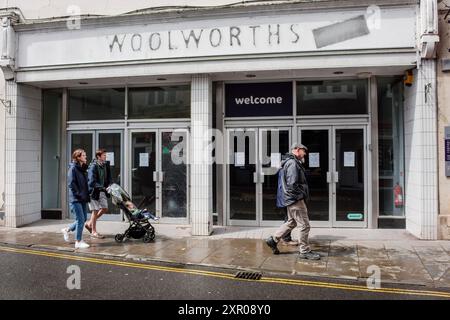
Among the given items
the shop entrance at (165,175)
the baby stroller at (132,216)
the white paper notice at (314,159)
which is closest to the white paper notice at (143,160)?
the shop entrance at (165,175)

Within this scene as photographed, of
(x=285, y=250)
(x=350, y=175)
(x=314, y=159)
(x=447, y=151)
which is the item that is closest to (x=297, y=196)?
(x=285, y=250)

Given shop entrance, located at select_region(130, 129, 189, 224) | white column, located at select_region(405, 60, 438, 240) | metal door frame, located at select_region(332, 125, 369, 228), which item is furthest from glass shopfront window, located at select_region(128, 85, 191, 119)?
white column, located at select_region(405, 60, 438, 240)

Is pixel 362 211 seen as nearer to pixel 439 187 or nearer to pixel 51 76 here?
pixel 439 187

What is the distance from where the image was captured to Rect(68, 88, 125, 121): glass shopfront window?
36.8ft

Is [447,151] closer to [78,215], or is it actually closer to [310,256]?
[310,256]

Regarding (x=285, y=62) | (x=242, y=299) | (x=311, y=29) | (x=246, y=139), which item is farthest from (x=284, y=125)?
(x=242, y=299)

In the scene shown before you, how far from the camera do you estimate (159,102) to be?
35.9 ft

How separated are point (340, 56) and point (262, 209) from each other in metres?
3.91

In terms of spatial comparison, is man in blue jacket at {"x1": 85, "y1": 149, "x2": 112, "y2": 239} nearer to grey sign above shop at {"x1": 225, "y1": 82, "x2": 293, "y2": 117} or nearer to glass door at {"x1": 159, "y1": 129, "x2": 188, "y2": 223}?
glass door at {"x1": 159, "y1": 129, "x2": 188, "y2": 223}

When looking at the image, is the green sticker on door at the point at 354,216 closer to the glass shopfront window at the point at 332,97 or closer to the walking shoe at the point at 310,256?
the glass shopfront window at the point at 332,97

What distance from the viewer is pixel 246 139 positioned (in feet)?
34.1

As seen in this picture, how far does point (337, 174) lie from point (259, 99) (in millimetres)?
2562

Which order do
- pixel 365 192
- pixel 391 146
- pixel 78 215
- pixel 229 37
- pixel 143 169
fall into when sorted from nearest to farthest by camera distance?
pixel 78 215
pixel 229 37
pixel 365 192
pixel 391 146
pixel 143 169

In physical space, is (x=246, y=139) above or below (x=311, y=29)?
below
